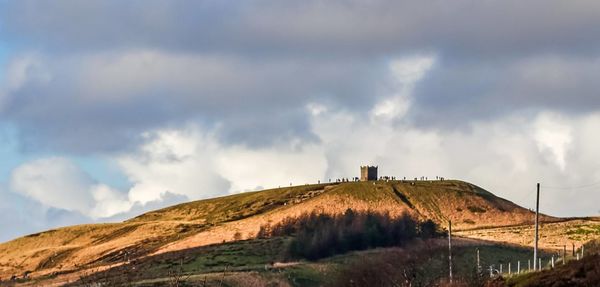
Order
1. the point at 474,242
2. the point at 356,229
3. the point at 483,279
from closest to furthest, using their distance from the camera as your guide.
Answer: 1. the point at 483,279
2. the point at 474,242
3. the point at 356,229

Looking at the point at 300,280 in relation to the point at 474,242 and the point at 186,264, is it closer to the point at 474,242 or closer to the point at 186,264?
the point at 186,264

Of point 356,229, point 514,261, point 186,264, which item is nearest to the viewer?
point 514,261

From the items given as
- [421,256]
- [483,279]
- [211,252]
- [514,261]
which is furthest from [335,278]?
[483,279]

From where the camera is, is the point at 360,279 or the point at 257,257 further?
the point at 257,257

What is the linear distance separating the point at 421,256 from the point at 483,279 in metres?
75.3

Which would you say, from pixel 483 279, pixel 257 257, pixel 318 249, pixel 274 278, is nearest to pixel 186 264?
pixel 257 257

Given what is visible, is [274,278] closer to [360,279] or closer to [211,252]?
[360,279]

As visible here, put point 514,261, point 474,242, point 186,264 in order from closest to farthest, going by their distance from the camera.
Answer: point 514,261, point 186,264, point 474,242

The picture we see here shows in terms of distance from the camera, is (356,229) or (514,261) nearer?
(514,261)

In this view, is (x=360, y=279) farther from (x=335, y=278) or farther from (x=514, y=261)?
(x=514, y=261)

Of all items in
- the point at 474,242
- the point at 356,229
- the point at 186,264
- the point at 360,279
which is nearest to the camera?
the point at 360,279

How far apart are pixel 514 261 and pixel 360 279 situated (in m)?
37.9

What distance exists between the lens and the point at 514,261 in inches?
6220

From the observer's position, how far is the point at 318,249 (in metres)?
186
